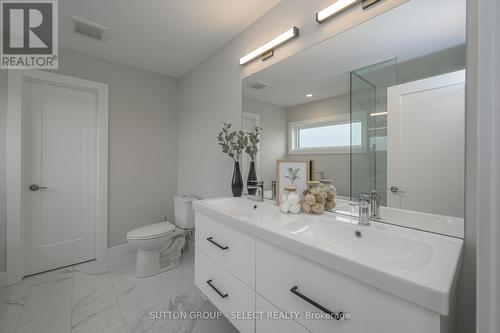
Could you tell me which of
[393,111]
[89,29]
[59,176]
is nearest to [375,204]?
[393,111]

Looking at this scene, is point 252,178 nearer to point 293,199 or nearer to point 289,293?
point 293,199

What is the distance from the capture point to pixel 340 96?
1.31 metres

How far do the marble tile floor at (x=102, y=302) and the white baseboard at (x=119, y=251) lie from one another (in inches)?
8.1

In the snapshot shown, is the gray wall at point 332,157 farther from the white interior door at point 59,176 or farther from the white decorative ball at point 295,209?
the white interior door at point 59,176

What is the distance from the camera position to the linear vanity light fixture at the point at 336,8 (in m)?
1.12

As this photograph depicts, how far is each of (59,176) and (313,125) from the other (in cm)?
266

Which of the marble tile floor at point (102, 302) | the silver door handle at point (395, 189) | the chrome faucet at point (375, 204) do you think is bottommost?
the marble tile floor at point (102, 302)

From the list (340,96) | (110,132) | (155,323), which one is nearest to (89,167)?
(110,132)

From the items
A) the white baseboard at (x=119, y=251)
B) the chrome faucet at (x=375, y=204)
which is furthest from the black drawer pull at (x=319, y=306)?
the white baseboard at (x=119, y=251)

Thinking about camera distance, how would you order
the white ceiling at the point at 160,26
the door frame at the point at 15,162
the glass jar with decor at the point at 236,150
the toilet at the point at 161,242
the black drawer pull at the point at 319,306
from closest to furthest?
the black drawer pull at the point at 319,306
the white ceiling at the point at 160,26
the glass jar with decor at the point at 236,150
the door frame at the point at 15,162
the toilet at the point at 161,242

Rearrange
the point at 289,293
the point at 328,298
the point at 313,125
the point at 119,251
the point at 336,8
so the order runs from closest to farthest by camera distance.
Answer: the point at 328,298 → the point at 289,293 → the point at 336,8 → the point at 313,125 → the point at 119,251

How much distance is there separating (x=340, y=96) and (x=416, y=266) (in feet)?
3.15

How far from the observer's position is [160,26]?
6.10ft

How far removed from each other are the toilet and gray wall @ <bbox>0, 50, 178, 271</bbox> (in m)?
0.50
